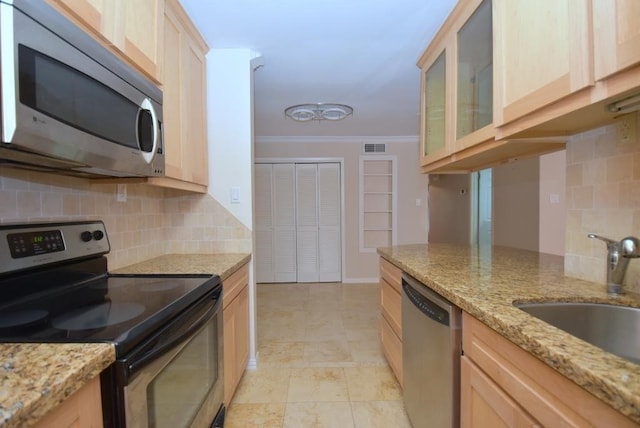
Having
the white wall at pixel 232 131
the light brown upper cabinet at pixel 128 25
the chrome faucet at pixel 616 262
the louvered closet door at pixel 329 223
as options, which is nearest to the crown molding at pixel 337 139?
the louvered closet door at pixel 329 223

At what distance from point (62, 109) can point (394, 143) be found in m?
4.46

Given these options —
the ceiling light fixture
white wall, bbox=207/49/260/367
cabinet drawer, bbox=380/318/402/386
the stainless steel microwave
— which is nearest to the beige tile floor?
cabinet drawer, bbox=380/318/402/386

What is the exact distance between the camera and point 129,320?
890 millimetres

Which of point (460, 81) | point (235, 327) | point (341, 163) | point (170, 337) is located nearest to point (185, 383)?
point (170, 337)

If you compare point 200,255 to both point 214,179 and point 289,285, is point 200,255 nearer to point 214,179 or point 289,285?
point 214,179

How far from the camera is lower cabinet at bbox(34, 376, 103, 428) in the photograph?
58 cm

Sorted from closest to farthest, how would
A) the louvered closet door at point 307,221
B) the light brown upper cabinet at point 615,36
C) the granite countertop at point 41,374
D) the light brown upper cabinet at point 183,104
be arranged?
the granite countertop at point 41,374 → the light brown upper cabinet at point 615,36 → the light brown upper cabinet at point 183,104 → the louvered closet door at point 307,221

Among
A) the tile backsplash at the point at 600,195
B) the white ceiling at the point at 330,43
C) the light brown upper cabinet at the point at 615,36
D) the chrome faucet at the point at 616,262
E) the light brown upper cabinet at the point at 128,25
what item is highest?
the white ceiling at the point at 330,43

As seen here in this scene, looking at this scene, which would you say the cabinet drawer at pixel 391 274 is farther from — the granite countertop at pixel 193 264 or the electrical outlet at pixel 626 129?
the electrical outlet at pixel 626 129

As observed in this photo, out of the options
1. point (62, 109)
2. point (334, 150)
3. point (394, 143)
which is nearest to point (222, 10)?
point (62, 109)

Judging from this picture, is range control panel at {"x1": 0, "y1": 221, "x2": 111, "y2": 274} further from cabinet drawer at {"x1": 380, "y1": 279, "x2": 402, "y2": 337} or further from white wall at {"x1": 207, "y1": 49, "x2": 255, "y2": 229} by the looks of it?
cabinet drawer at {"x1": 380, "y1": 279, "x2": 402, "y2": 337}

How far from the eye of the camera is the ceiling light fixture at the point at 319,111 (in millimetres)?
2936

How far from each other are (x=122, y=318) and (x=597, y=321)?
1.56m

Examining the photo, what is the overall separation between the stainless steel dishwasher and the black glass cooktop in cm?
99
